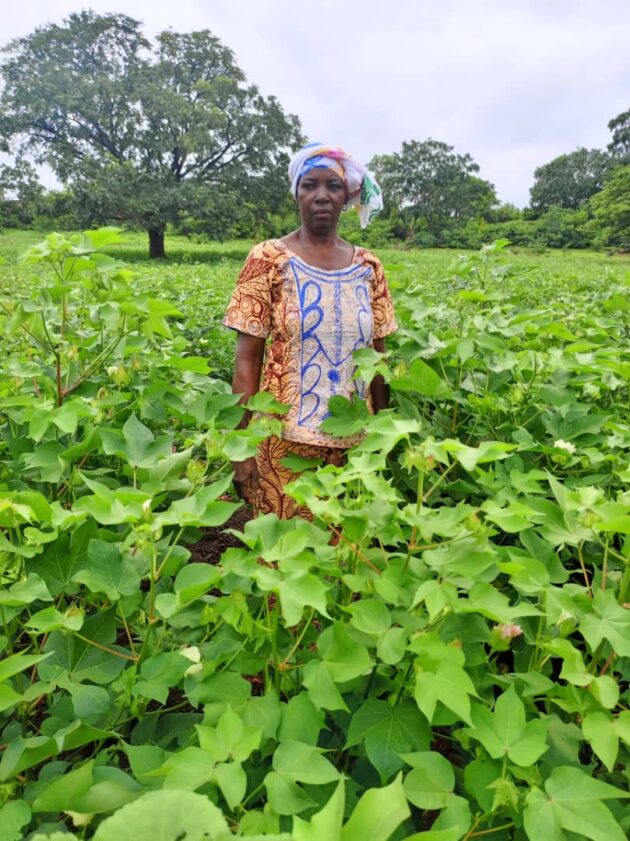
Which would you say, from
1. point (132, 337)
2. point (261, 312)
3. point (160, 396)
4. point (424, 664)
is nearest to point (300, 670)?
point (424, 664)

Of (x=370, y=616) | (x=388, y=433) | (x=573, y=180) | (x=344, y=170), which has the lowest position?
(x=370, y=616)

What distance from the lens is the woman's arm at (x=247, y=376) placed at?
1.94 meters

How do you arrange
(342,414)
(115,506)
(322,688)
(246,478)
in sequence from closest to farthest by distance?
(322,688), (115,506), (342,414), (246,478)

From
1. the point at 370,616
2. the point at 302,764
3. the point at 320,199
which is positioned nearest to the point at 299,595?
the point at 370,616

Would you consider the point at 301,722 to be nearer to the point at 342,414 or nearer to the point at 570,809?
the point at 570,809

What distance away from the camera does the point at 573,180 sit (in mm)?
59281

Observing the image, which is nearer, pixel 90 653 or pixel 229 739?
pixel 229 739

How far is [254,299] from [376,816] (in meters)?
1.58

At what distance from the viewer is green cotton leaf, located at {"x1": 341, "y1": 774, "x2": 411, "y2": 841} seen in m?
0.52

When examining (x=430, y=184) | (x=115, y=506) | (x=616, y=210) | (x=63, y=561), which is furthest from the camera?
(x=430, y=184)

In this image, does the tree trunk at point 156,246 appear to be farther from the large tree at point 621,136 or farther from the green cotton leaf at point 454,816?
the large tree at point 621,136

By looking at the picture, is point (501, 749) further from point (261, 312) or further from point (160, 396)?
point (261, 312)

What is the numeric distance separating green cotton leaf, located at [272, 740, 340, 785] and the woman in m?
1.12

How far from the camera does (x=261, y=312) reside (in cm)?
191
